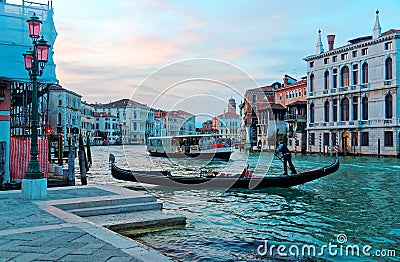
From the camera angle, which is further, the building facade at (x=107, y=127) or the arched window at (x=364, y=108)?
the building facade at (x=107, y=127)

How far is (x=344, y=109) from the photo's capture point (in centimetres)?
3105

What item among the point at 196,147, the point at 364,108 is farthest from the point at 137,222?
the point at 364,108

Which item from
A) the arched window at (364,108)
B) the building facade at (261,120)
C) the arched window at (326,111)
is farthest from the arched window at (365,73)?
the building facade at (261,120)

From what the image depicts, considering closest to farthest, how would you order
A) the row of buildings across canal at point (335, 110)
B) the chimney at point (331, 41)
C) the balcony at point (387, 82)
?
1. the row of buildings across canal at point (335, 110)
2. the balcony at point (387, 82)
3. the chimney at point (331, 41)

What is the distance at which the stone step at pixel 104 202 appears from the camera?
5871 mm

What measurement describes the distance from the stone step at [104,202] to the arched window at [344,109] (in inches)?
1056

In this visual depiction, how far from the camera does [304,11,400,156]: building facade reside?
26953 mm

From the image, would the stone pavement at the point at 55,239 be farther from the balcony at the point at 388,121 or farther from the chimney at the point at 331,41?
the chimney at the point at 331,41

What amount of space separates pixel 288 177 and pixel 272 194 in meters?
0.97

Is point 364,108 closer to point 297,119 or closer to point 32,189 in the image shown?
point 297,119

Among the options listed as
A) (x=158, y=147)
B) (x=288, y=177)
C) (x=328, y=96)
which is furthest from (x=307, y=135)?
(x=288, y=177)

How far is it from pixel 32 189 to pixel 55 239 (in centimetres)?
257

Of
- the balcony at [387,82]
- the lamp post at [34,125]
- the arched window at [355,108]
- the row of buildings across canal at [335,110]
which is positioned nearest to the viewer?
the lamp post at [34,125]

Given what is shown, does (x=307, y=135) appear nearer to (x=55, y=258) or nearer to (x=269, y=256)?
(x=269, y=256)
